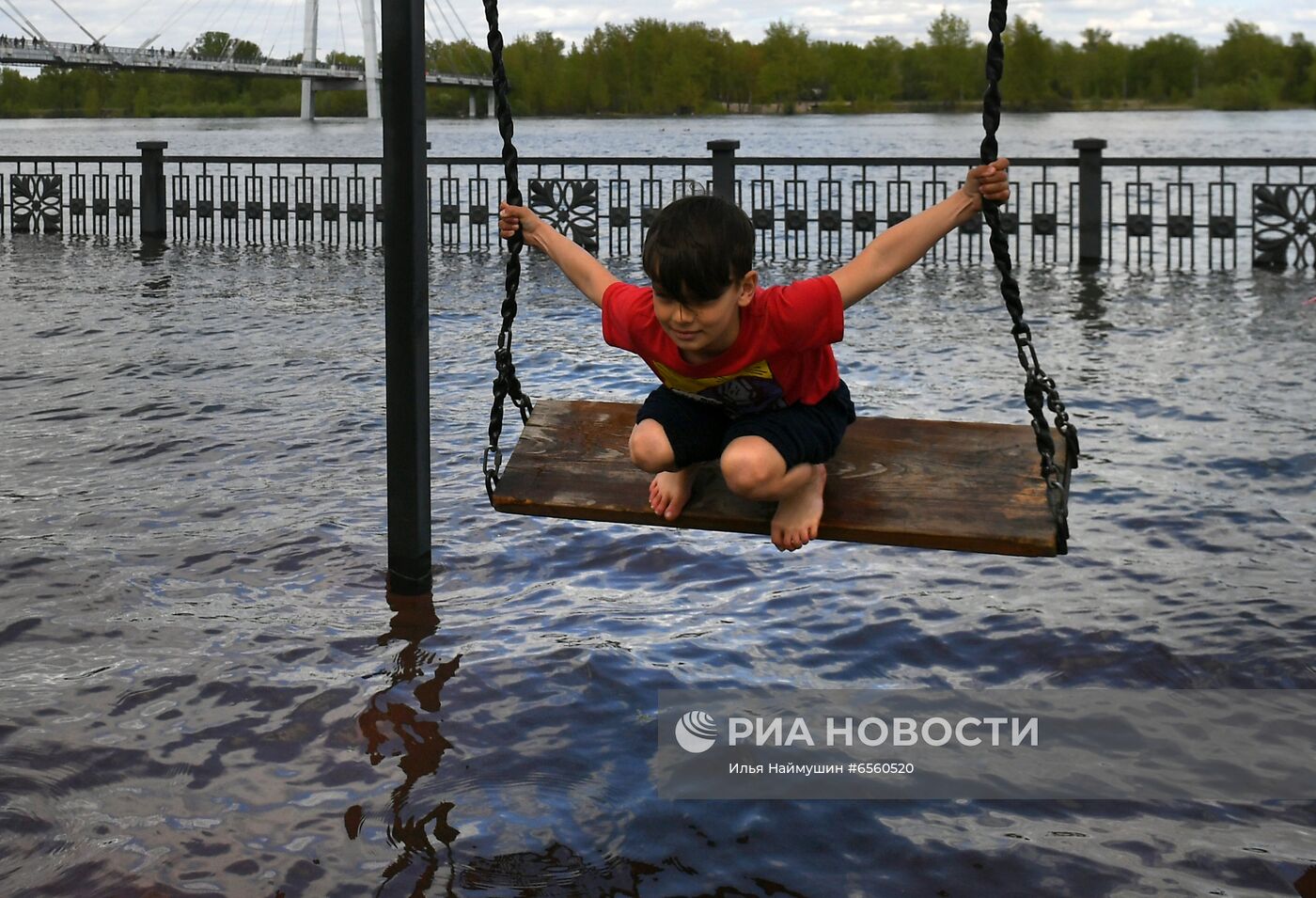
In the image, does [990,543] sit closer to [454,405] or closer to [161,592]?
[161,592]

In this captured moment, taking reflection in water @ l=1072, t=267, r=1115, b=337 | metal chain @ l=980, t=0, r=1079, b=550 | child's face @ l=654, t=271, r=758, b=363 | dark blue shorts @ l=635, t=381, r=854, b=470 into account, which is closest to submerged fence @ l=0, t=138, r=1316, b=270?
reflection in water @ l=1072, t=267, r=1115, b=337

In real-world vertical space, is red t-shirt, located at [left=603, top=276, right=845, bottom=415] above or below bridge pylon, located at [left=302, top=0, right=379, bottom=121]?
below

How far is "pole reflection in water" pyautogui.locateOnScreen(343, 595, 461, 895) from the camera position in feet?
12.2

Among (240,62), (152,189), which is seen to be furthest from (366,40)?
(152,189)

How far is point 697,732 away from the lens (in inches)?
179

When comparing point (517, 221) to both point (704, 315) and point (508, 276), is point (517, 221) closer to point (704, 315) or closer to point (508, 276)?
point (508, 276)

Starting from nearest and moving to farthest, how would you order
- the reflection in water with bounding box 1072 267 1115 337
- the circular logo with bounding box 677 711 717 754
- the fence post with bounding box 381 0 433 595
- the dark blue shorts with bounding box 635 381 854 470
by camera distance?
1. the dark blue shorts with bounding box 635 381 854 470
2. the circular logo with bounding box 677 711 717 754
3. the fence post with bounding box 381 0 433 595
4. the reflection in water with bounding box 1072 267 1115 337

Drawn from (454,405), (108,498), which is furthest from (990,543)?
(454,405)

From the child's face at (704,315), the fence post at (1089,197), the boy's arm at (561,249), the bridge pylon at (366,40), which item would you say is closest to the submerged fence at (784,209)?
the fence post at (1089,197)

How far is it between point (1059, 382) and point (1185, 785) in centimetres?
673

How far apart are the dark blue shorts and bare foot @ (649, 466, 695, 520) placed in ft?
0.12

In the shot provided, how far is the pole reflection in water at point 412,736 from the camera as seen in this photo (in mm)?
3730

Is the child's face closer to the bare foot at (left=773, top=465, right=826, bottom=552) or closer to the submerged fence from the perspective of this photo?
the bare foot at (left=773, top=465, right=826, bottom=552)

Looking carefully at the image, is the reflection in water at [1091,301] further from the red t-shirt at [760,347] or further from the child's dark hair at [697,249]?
the child's dark hair at [697,249]
